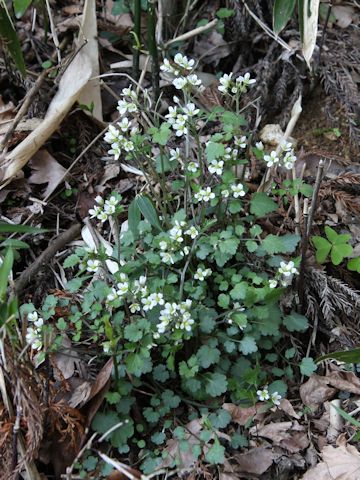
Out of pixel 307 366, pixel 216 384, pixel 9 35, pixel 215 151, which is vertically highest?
pixel 9 35

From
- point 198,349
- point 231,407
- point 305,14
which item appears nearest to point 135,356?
point 198,349

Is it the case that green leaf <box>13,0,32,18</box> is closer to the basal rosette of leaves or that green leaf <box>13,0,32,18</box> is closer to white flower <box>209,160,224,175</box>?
the basal rosette of leaves

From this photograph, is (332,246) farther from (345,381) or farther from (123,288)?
(123,288)

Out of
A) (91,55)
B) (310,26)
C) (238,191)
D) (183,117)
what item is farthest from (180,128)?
(91,55)

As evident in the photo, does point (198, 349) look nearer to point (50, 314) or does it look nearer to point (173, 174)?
point (50, 314)

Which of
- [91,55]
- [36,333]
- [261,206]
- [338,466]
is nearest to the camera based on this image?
[36,333]

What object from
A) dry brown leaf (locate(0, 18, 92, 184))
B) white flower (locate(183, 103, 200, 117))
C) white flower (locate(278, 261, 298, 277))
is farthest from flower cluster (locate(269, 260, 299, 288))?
dry brown leaf (locate(0, 18, 92, 184))
